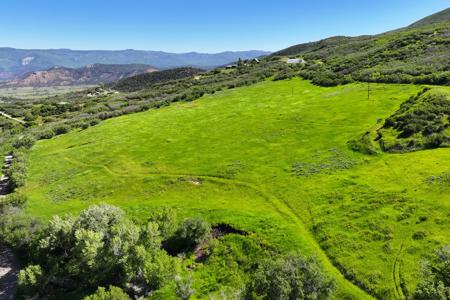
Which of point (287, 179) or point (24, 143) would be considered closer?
point (287, 179)

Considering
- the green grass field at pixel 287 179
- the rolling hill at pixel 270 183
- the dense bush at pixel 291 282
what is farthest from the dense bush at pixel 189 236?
the dense bush at pixel 291 282

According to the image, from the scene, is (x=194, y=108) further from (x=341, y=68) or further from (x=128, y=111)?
(x=341, y=68)

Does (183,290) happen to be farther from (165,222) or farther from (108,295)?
(165,222)

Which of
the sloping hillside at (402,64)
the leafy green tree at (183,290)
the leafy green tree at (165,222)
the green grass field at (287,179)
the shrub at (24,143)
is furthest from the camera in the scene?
the sloping hillside at (402,64)

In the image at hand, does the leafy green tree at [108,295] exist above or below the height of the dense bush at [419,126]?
below

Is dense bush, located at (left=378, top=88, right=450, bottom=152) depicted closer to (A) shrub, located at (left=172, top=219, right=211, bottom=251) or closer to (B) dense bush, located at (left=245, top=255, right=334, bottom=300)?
(A) shrub, located at (left=172, top=219, right=211, bottom=251)

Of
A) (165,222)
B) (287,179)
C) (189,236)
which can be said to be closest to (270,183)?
(287,179)

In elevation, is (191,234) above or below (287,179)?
below

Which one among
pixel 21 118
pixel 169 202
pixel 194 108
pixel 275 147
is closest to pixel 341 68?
pixel 194 108

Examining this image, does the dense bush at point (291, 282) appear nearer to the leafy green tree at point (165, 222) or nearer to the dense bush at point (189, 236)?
the dense bush at point (189, 236)

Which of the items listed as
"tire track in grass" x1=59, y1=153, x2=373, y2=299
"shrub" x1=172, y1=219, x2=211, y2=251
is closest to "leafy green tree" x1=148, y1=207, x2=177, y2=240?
"shrub" x1=172, y1=219, x2=211, y2=251
